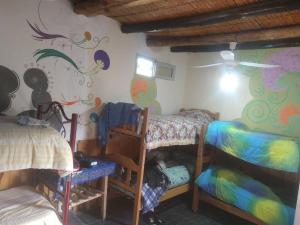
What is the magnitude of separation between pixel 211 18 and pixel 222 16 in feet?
0.40

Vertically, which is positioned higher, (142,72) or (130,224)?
(142,72)

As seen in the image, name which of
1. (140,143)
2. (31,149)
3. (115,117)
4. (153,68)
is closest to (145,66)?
(153,68)

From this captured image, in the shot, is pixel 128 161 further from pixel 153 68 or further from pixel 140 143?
pixel 153 68

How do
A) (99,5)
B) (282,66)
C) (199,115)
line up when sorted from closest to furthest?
(99,5) < (282,66) < (199,115)

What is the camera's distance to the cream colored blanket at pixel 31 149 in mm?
1467

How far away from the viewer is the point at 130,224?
284 cm

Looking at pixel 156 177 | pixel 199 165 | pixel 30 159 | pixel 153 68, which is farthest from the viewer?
pixel 153 68

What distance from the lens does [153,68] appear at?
147 inches

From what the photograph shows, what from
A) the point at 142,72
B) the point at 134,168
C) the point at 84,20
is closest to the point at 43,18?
the point at 84,20

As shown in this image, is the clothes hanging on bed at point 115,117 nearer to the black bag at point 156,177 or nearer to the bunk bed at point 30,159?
the black bag at point 156,177

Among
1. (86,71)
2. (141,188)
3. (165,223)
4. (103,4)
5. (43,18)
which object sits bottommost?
(165,223)

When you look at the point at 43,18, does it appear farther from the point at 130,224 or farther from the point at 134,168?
the point at 130,224

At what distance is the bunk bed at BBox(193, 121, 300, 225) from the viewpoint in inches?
99.4

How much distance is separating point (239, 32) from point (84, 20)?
5.93ft
